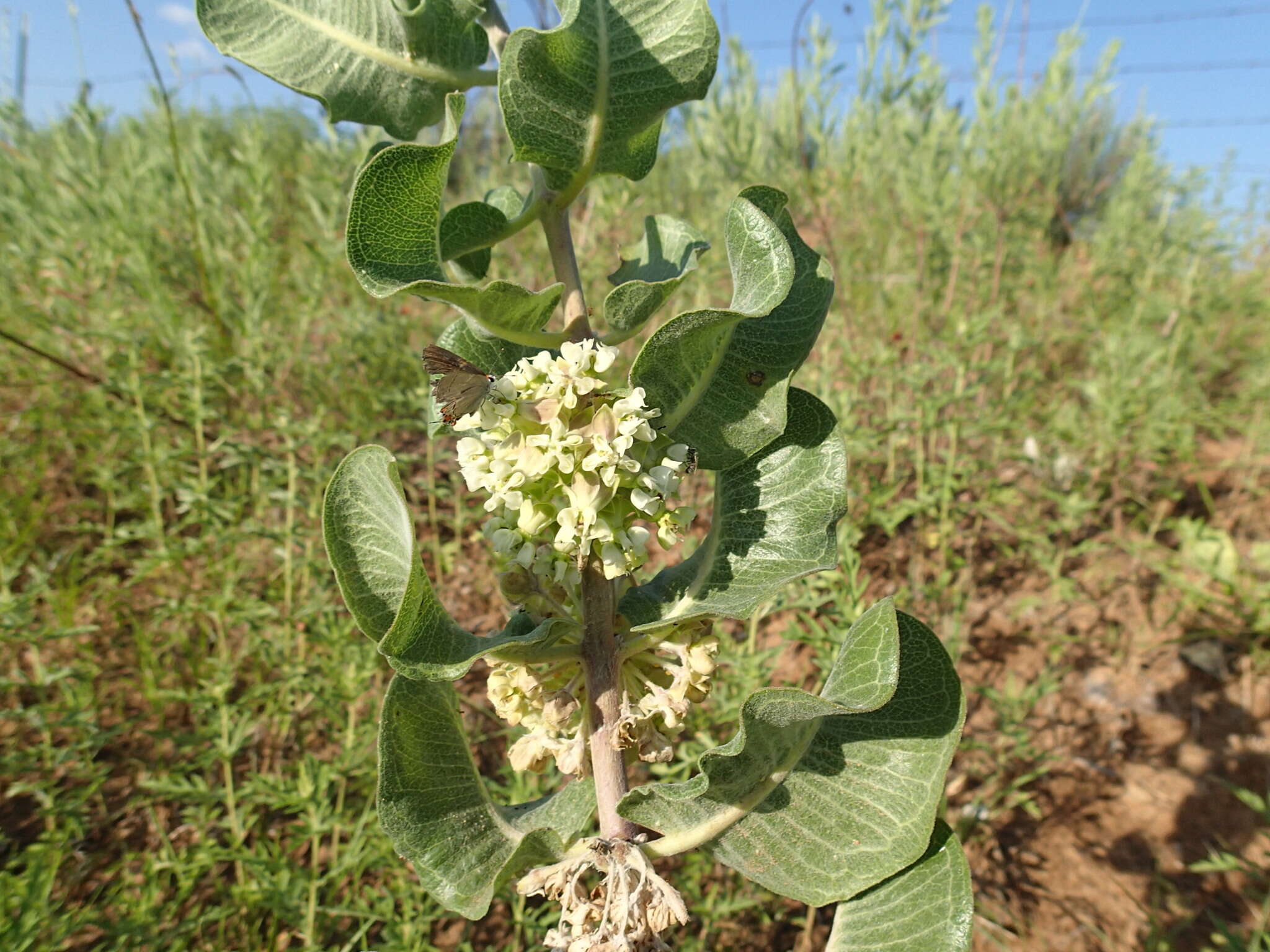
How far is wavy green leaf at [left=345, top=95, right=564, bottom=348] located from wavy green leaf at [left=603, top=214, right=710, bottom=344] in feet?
0.21

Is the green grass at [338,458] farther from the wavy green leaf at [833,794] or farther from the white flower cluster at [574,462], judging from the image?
the white flower cluster at [574,462]

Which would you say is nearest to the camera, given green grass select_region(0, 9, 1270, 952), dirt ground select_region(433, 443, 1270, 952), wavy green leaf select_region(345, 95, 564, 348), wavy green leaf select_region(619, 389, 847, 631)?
wavy green leaf select_region(345, 95, 564, 348)

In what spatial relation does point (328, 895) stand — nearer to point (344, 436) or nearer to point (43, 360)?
point (344, 436)

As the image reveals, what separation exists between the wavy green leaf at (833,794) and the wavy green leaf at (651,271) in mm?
375

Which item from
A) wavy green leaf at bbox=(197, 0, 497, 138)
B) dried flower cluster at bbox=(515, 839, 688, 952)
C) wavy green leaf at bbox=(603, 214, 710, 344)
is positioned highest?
wavy green leaf at bbox=(197, 0, 497, 138)

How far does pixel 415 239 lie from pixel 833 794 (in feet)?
2.31

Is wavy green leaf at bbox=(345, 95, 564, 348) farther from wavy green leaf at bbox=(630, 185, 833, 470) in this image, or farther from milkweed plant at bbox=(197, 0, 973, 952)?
wavy green leaf at bbox=(630, 185, 833, 470)

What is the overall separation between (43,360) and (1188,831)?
4.03 meters

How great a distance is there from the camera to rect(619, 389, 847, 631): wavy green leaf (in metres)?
0.76

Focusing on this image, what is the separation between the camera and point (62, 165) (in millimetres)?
2828

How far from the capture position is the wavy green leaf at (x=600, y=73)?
0.67 metres

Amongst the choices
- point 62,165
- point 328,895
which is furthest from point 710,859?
point 62,165

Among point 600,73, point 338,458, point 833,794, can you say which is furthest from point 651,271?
point 338,458

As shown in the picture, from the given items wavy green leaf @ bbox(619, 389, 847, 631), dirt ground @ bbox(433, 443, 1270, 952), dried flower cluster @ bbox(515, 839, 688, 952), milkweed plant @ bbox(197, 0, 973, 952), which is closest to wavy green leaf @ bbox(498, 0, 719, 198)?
milkweed plant @ bbox(197, 0, 973, 952)
